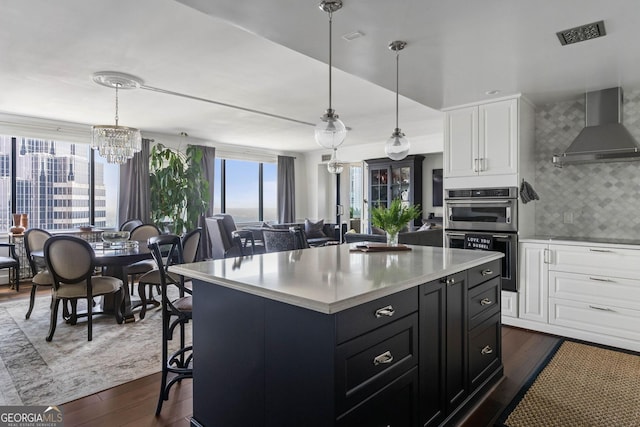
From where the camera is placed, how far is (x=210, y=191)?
7941 millimetres

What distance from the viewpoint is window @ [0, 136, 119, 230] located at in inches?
235

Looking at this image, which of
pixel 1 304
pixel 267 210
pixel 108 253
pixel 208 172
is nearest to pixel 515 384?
pixel 108 253

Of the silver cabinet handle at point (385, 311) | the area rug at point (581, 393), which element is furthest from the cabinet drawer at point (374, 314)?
the area rug at point (581, 393)

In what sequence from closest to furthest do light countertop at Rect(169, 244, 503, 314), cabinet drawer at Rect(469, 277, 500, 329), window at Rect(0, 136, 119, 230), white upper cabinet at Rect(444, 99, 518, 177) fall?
light countertop at Rect(169, 244, 503, 314) → cabinet drawer at Rect(469, 277, 500, 329) → white upper cabinet at Rect(444, 99, 518, 177) → window at Rect(0, 136, 119, 230)

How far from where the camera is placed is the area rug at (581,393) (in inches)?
83.6

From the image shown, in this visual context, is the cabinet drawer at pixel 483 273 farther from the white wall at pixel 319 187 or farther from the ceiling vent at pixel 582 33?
the white wall at pixel 319 187

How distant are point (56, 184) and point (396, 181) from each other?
6363 millimetres

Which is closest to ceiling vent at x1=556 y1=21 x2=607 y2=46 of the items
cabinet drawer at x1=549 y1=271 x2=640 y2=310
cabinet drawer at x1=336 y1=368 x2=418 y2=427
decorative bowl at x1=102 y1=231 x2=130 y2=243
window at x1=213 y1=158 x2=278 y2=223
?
cabinet drawer at x1=549 y1=271 x2=640 y2=310

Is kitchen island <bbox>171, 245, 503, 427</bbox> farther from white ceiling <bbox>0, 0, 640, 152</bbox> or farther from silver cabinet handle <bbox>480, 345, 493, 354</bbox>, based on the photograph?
white ceiling <bbox>0, 0, 640, 152</bbox>

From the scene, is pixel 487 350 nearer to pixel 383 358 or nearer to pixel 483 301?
pixel 483 301

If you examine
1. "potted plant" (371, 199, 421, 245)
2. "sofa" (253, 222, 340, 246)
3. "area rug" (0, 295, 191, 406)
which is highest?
"potted plant" (371, 199, 421, 245)

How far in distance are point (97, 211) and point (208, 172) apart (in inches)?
85.5

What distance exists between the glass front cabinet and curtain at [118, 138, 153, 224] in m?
4.55

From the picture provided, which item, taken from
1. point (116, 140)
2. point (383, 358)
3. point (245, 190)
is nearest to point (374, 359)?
point (383, 358)
